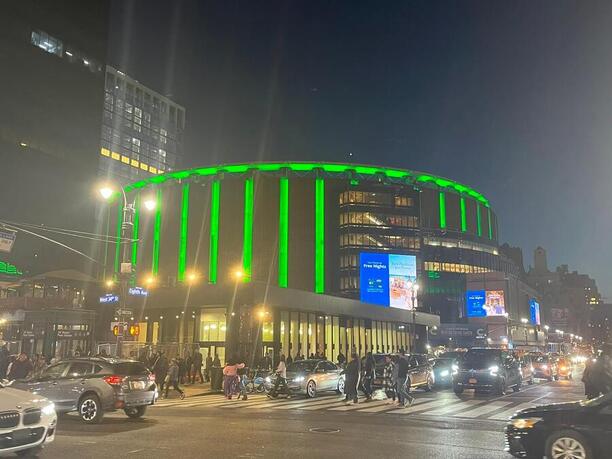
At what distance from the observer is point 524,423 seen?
884cm

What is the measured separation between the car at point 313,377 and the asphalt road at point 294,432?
10.8 ft

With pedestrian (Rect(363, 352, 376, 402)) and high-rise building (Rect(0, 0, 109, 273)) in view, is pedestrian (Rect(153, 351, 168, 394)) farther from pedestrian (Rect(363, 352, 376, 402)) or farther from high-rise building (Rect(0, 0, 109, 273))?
high-rise building (Rect(0, 0, 109, 273))

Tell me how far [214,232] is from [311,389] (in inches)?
2577

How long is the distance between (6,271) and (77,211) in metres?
16.5

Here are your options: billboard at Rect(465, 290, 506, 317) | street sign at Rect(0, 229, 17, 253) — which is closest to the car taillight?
street sign at Rect(0, 229, 17, 253)

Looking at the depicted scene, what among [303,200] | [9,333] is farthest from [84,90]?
[9,333]

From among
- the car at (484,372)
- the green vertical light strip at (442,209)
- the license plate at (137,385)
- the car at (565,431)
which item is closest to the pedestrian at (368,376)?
the car at (484,372)

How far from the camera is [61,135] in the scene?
77.1m

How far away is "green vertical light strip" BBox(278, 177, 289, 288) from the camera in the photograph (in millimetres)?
81688

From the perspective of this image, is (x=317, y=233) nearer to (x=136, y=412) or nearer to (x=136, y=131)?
(x=136, y=131)

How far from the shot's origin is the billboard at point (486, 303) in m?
89.8

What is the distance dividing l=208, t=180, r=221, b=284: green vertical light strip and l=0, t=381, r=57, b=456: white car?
241ft

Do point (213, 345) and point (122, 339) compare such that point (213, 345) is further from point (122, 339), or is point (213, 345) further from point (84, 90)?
point (84, 90)

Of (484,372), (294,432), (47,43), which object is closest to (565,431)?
(294,432)
